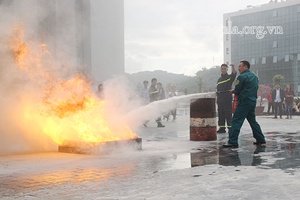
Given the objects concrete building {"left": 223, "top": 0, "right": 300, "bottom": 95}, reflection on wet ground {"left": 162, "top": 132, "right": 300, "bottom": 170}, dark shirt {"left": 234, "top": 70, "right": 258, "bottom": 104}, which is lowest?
reflection on wet ground {"left": 162, "top": 132, "right": 300, "bottom": 170}

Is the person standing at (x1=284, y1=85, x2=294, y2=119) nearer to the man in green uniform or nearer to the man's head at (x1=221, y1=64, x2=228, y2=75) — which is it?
the man's head at (x1=221, y1=64, x2=228, y2=75)

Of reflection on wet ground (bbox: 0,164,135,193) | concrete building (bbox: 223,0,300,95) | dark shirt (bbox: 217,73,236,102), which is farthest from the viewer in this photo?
concrete building (bbox: 223,0,300,95)

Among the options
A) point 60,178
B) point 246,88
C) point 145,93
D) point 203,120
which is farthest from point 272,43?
point 60,178

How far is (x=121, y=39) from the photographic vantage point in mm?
13922

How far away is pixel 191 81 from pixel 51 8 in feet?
366

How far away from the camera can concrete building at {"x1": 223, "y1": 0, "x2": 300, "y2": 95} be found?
87.9 metres

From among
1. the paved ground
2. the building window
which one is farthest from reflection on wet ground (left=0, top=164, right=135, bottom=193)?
the building window

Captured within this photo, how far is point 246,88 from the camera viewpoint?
26.1 ft

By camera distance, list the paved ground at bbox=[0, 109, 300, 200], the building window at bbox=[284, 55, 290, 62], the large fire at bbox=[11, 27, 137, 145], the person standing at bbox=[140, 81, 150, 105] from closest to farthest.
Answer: the paved ground at bbox=[0, 109, 300, 200]
the large fire at bbox=[11, 27, 137, 145]
the person standing at bbox=[140, 81, 150, 105]
the building window at bbox=[284, 55, 290, 62]

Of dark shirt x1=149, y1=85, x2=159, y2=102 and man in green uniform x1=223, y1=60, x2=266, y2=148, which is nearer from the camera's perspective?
man in green uniform x1=223, y1=60, x2=266, y2=148

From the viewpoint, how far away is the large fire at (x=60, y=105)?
7383 mm

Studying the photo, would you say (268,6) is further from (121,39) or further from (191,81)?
(121,39)

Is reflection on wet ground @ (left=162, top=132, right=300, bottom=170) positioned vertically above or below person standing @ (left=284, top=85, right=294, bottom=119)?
below

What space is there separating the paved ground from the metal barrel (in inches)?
68.3
